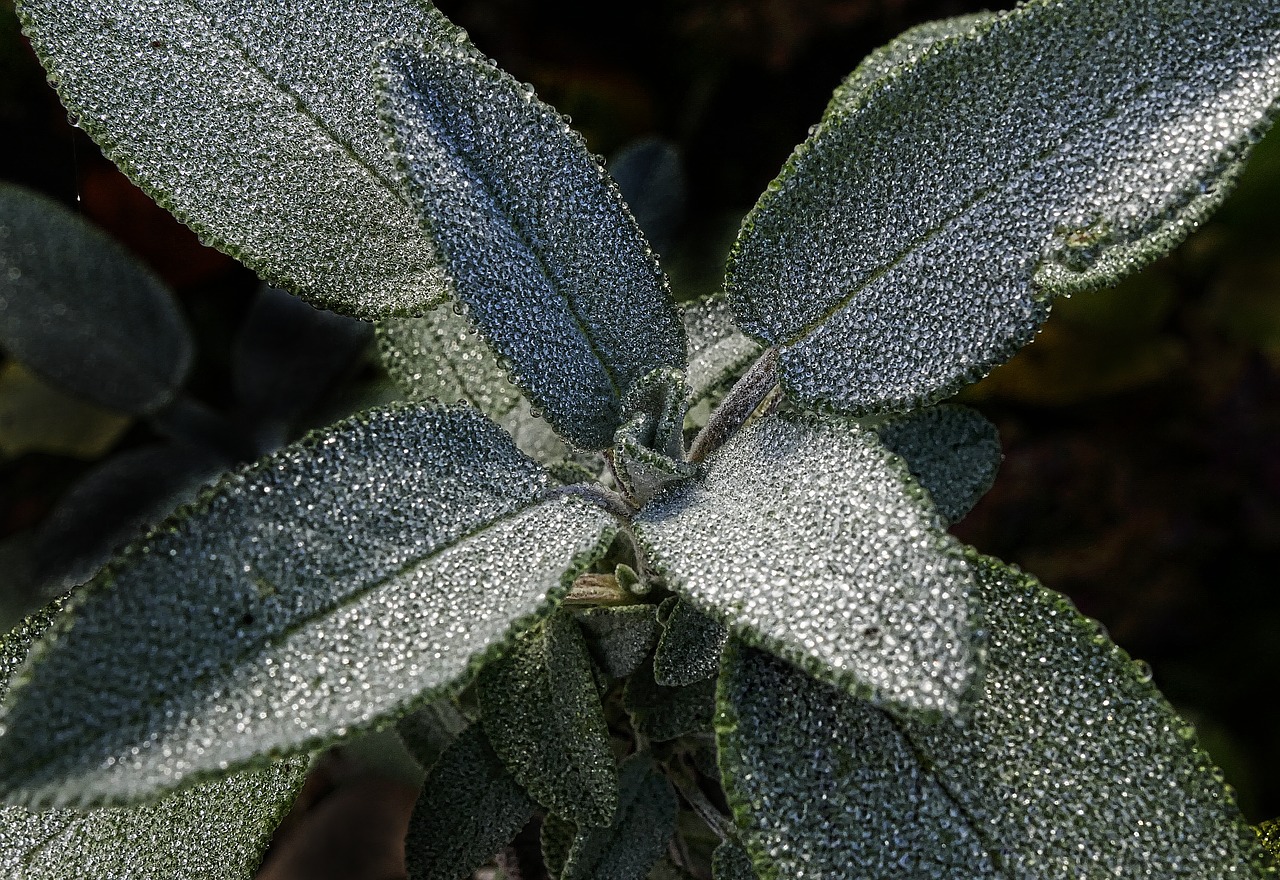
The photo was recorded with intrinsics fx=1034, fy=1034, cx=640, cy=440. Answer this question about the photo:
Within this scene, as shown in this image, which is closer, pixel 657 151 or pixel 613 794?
pixel 613 794

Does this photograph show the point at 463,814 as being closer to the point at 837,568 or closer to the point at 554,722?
the point at 554,722

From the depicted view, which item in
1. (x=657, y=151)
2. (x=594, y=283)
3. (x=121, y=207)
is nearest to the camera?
(x=594, y=283)

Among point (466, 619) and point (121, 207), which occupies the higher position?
point (121, 207)

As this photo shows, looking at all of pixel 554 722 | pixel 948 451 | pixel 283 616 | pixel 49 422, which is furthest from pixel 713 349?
pixel 49 422

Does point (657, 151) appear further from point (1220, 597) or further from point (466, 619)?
point (1220, 597)

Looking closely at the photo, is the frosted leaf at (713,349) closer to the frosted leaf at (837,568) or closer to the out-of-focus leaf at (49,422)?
the frosted leaf at (837,568)

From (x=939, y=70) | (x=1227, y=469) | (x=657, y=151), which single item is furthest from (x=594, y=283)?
(x=1227, y=469)
